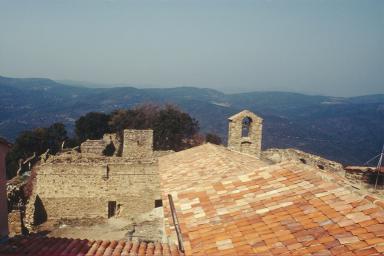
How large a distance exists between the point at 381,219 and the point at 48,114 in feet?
530

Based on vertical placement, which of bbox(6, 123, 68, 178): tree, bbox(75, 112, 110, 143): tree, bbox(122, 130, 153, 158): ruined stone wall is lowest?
bbox(6, 123, 68, 178): tree

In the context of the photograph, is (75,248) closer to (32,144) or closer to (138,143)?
(138,143)

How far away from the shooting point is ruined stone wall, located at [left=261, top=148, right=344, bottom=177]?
20.2 metres

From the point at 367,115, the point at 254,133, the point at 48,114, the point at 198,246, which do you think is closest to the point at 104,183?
the point at 254,133

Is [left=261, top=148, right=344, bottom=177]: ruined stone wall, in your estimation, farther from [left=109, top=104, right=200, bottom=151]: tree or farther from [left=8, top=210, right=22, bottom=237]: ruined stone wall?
[left=109, top=104, right=200, bottom=151]: tree

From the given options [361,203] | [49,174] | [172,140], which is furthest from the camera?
[172,140]

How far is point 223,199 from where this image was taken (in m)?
7.69

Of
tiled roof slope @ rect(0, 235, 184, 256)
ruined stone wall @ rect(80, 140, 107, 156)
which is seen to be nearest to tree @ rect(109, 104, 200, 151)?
ruined stone wall @ rect(80, 140, 107, 156)

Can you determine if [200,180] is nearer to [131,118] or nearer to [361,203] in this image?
[361,203]

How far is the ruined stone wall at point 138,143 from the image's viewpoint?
95.7 feet

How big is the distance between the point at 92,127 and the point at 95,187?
30450 millimetres

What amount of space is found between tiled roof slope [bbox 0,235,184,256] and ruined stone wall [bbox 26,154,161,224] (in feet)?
42.1

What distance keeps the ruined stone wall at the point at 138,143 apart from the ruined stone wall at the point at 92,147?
14.9ft

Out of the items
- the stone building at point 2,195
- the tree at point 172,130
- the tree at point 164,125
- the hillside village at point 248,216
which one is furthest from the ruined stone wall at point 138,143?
the stone building at point 2,195
